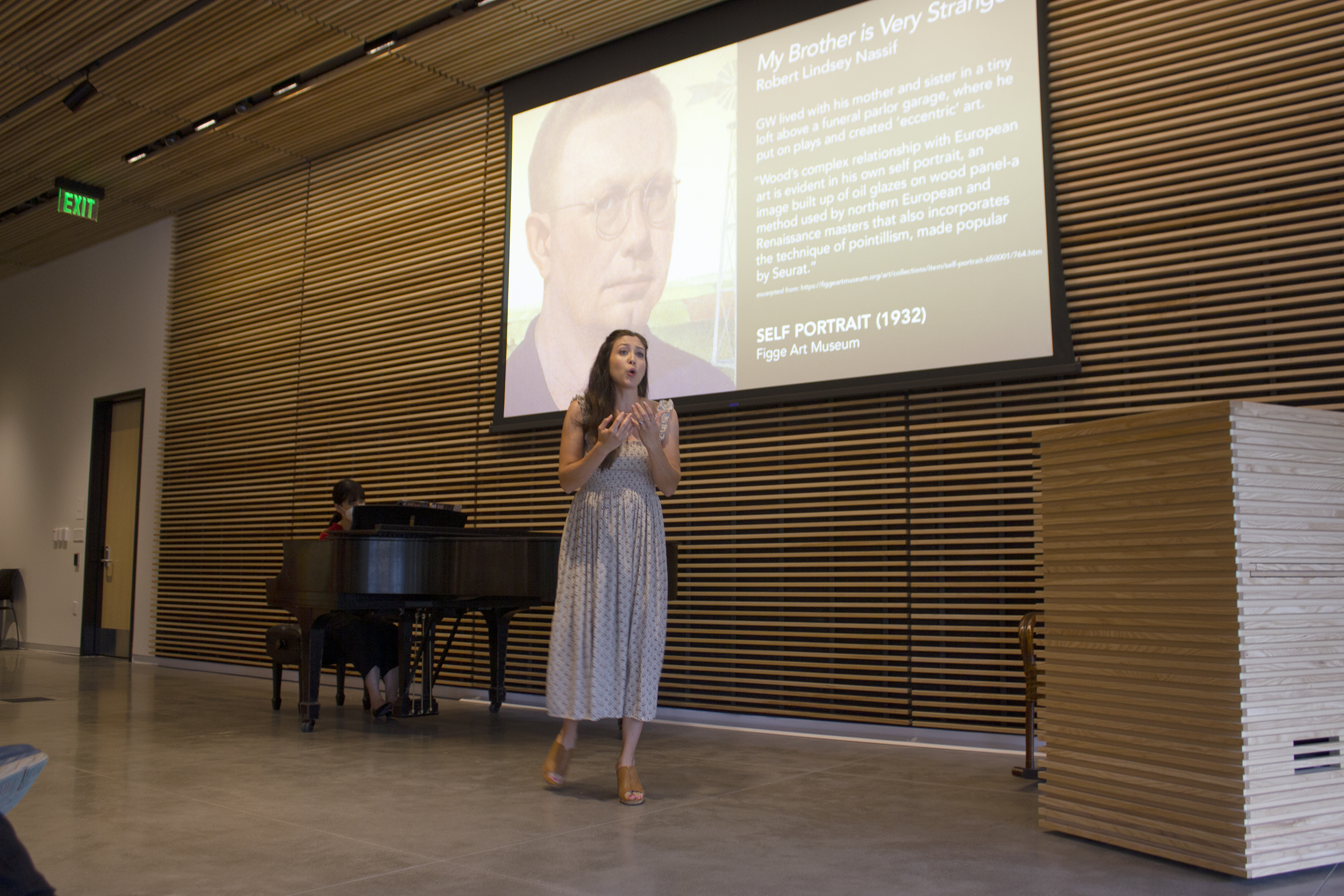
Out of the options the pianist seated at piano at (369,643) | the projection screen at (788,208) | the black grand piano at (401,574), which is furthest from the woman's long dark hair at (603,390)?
the pianist seated at piano at (369,643)

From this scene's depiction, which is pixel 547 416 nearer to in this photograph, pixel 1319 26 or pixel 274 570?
pixel 274 570

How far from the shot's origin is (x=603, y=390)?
3.25 meters

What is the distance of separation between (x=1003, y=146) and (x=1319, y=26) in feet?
4.00

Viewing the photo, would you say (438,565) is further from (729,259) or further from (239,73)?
(239,73)

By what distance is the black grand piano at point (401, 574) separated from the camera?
4.09 meters

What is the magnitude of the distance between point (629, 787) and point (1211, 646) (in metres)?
1.71

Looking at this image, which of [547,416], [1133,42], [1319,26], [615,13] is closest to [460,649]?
[547,416]

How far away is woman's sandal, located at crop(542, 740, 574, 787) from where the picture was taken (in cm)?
327

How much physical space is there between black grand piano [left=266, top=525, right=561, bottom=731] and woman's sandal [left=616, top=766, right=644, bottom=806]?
43.4 inches

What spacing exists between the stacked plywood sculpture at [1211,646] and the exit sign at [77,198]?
26.8 ft

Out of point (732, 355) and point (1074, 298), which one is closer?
point (1074, 298)

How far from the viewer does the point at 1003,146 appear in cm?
433

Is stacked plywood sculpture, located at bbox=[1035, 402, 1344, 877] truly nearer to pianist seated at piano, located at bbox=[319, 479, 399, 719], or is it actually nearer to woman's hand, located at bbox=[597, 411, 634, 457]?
woman's hand, located at bbox=[597, 411, 634, 457]

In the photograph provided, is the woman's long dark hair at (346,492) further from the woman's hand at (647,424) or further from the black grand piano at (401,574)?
the woman's hand at (647,424)
